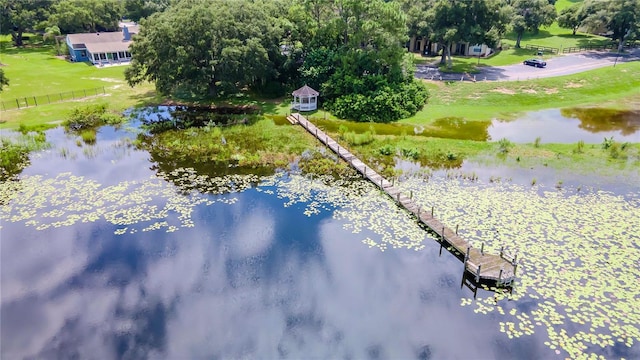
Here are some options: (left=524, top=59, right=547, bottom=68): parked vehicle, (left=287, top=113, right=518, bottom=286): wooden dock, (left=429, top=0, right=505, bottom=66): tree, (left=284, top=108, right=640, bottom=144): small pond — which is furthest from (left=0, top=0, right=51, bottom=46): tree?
(left=524, top=59, right=547, bottom=68): parked vehicle

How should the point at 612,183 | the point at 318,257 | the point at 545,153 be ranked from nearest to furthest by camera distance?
the point at 318,257 → the point at 612,183 → the point at 545,153

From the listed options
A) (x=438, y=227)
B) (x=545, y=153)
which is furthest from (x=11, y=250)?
(x=545, y=153)

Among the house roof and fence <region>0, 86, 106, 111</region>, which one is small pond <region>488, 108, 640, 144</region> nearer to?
fence <region>0, 86, 106, 111</region>

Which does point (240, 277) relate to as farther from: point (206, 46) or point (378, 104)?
point (206, 46)

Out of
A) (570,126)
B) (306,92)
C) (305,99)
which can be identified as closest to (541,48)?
(570,126)

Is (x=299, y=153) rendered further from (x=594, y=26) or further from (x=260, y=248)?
(x=594, y=26)

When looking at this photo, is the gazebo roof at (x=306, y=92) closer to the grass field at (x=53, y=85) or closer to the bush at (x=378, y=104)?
the bush at (x=378, y=104)
